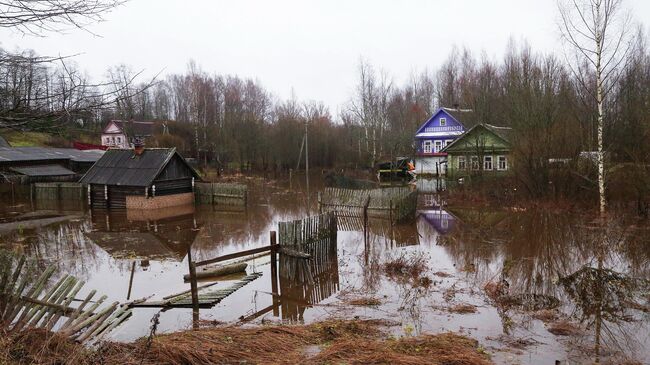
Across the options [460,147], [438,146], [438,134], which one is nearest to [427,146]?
[438,146]

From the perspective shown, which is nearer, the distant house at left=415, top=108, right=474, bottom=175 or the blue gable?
the distant house at left=415, top=108, right=474, bottom=175

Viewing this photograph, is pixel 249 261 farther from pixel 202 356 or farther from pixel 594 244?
pixel 594 244

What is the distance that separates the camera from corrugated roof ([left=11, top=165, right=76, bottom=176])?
34237 mm

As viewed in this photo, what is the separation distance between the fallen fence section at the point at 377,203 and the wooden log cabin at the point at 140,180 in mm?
9953

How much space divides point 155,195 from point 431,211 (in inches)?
608

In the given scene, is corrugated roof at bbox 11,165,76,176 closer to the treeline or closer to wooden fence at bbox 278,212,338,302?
the treeline

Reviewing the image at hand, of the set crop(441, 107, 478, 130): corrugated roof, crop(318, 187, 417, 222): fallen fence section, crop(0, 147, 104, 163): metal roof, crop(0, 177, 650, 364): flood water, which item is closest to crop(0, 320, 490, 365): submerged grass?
crop(0, 177, 650, 364): flood water

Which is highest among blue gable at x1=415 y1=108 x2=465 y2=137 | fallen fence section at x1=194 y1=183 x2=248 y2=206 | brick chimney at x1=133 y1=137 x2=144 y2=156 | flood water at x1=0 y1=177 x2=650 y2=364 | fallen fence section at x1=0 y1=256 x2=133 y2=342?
→ blue gable at x1=415 y1=108 x2=465 y2=137

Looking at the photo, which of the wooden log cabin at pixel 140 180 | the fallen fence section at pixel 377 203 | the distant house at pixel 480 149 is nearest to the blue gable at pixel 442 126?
the distant house at pixel 480 149

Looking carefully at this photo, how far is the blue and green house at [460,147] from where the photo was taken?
3442cm

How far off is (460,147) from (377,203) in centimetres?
2015

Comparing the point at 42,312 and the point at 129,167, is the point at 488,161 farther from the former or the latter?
the point at 42,312

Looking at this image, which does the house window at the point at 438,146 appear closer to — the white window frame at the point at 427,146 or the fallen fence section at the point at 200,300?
the white window frame at the point at 427,146

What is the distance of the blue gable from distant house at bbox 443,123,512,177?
916cm
